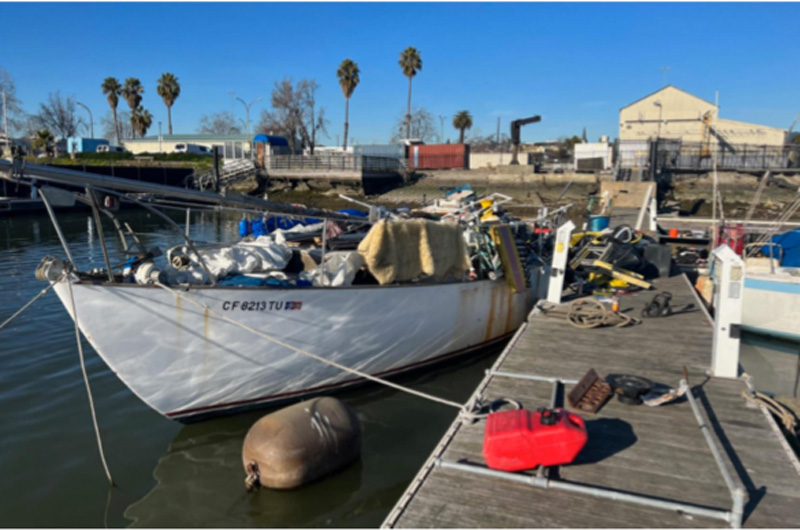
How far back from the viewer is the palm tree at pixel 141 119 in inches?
2881

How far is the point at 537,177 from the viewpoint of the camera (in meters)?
39.2

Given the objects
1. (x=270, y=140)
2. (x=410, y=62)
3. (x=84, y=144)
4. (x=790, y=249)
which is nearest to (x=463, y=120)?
(x=410, y=62)

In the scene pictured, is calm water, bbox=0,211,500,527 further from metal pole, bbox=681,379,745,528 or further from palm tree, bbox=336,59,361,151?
palm tree, bbox=336,59,361,151

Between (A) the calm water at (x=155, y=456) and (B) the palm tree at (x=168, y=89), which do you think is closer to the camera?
(A) the calm water at (x=155, y=456)

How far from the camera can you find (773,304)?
1021 centimetres

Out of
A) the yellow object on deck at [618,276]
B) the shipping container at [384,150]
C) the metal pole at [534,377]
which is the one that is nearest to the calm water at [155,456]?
the metal pole at [534,377]

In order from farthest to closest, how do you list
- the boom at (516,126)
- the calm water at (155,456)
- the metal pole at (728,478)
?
the boom at (516,126) → the calm water at (155,456) → the metal pole at (728,478)

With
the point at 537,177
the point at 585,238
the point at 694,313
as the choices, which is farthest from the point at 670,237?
the point at 537,177

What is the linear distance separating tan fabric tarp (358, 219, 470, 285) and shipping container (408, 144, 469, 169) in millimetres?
42920

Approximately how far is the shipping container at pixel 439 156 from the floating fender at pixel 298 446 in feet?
151

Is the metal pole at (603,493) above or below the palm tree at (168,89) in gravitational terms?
below

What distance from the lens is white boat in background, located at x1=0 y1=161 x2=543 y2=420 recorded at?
6398 millimetres

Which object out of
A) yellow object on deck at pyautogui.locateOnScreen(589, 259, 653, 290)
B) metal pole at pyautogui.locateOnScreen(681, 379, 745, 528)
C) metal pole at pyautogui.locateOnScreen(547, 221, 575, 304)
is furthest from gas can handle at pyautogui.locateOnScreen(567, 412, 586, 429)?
yellow object on deck at pyautogui.locateOnScreen(589, 259, 653, 290)

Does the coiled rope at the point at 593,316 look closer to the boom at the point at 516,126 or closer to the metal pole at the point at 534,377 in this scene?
the metal pole at the point at 534,377
